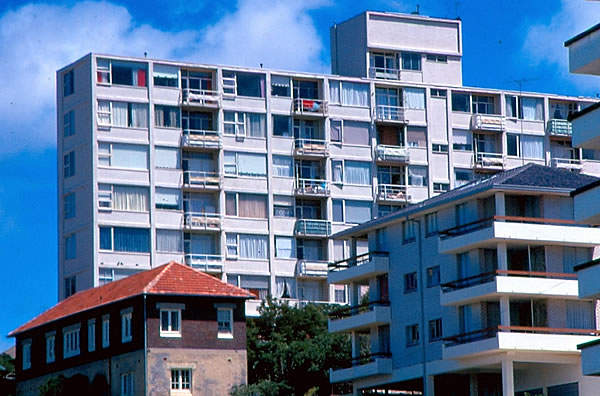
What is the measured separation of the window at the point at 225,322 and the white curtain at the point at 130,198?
24.9 m

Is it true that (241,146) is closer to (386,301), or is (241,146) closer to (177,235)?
(177,235)

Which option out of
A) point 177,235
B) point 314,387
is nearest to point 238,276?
point 177,235

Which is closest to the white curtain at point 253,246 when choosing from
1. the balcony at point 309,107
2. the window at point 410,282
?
the balcony at point 309,107

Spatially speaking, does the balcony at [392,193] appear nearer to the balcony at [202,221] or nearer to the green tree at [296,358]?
the balcony at [202,221]

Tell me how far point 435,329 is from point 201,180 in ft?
116

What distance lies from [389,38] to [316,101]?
8.62 m

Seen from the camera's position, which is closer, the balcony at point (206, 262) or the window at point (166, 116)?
the balcony at point (206, 262)

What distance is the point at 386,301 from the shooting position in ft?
297

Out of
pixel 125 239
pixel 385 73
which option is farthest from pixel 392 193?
pixel 125 239

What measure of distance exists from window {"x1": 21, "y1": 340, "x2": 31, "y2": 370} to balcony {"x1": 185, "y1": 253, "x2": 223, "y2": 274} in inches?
638

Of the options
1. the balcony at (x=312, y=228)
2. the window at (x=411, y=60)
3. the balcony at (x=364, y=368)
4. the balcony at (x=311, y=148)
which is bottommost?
the balcony at (x=364, y=368)

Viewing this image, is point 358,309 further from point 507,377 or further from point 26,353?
point 26,353

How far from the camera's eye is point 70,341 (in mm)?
97125

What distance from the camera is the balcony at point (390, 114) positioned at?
12312cm
